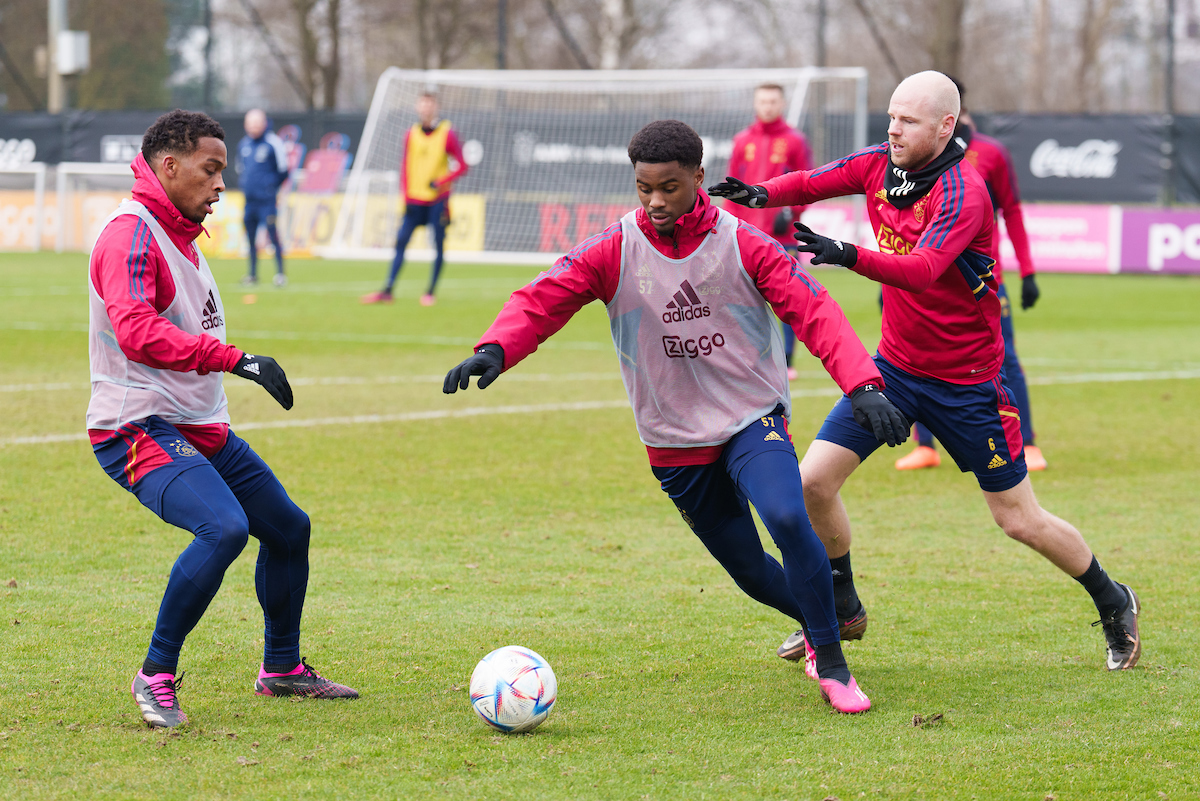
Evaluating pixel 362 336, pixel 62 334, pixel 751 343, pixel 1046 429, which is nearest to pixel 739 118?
pixel 362 336

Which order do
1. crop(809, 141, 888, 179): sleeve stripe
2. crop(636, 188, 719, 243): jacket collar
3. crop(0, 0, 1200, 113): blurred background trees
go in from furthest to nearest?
crop(0, 0, 1200, 113): blurred background trees
crop(809, 141, 888, 179): sleeve stripe
crop(636, 188, 719, 243): jacket collar

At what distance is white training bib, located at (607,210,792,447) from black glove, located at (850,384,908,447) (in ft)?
1.16

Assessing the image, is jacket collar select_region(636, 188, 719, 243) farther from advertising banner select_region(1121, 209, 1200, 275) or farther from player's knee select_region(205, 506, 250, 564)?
advertising banner select_region(1121, 209, 1200, 275)

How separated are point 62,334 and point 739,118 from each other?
42.4 feet

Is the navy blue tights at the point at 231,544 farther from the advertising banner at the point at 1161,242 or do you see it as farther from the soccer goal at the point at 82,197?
the soccer goal at the point at 82,197

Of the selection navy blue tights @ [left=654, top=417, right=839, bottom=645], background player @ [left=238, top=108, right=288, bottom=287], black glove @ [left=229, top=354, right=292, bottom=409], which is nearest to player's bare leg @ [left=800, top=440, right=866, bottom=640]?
navy blue tights @ [left=654, top=417, right=839, bottom=645]

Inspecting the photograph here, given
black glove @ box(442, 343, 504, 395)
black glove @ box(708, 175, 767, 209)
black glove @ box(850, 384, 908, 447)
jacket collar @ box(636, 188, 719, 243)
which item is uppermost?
black glove @ box(708, 175, 767, 209)

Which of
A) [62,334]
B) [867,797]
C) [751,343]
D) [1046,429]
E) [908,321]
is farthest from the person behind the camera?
[62,334]

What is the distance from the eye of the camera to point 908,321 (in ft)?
16.6

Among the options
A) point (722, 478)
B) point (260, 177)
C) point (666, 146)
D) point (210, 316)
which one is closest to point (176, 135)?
point (210, 316)

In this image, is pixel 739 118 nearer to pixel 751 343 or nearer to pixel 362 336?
pixel 362 336

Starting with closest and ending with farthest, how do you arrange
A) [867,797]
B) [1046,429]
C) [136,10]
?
[867,797], [1046,429], [136,10]

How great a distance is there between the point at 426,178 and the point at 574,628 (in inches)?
498

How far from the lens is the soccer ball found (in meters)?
4.09
